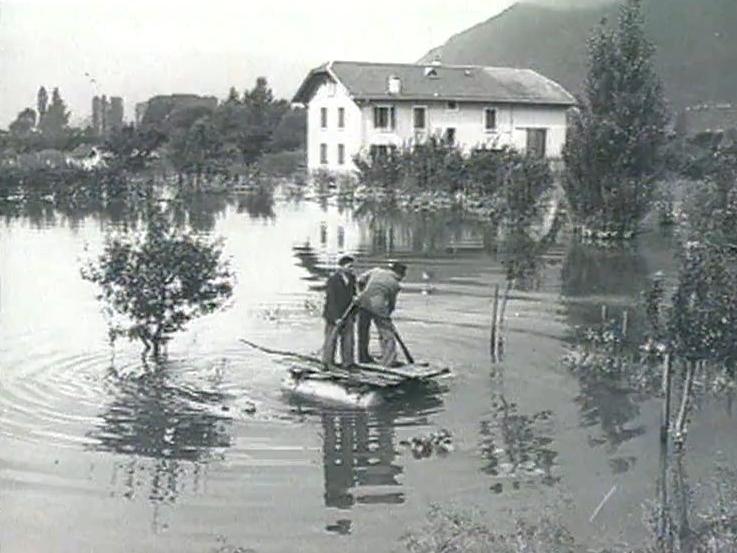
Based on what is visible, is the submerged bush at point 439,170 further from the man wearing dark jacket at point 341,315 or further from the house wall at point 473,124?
the man wearing dark jacket at point 341,315

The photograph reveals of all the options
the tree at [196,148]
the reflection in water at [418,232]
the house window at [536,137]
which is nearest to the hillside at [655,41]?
the house window at [536,137]

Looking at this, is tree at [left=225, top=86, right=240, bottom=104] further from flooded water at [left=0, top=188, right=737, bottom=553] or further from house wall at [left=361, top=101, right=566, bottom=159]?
flooded water at [left=0, top=188, right=737, bottom=553]

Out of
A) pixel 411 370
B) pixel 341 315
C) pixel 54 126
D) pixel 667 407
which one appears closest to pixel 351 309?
pixel 341 315

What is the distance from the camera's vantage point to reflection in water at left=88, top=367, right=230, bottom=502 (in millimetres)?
9500

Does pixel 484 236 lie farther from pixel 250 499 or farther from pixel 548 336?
pixel 250 499

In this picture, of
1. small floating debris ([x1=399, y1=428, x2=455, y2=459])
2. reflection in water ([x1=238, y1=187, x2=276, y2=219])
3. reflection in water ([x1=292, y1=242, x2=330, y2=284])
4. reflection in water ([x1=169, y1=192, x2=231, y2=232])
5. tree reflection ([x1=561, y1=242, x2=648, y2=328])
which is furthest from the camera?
reflection in water ([x1=238, y1=187, x2=276, y2=219])

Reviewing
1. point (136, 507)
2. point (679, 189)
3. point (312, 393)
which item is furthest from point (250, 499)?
point (679, 189)

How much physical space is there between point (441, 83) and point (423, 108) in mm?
1940

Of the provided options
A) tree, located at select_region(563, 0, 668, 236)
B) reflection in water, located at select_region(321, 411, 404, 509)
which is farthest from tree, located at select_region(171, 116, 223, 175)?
reflection in water, located at select_region(321, 411, 404, 509)

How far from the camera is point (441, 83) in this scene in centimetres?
5341

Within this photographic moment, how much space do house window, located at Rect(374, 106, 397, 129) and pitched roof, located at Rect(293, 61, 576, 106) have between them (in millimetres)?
631

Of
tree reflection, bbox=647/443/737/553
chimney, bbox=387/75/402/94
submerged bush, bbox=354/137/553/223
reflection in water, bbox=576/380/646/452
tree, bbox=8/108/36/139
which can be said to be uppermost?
chimney, bbox=387/75/402/94

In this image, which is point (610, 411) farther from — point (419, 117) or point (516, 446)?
point (419, 117)

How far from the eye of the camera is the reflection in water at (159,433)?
31.2ft
